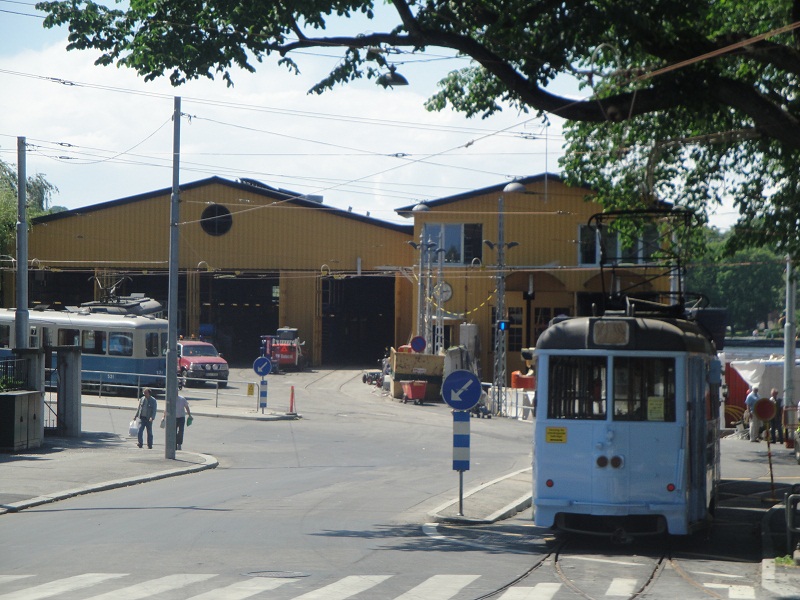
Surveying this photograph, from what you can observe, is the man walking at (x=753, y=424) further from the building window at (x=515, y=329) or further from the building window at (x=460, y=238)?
the building window at (x=460, y=238)

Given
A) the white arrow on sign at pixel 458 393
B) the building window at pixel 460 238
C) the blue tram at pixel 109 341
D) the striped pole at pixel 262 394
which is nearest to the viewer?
the white arrow on sign at pixel 458 393

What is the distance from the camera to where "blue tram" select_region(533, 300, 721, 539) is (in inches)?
482

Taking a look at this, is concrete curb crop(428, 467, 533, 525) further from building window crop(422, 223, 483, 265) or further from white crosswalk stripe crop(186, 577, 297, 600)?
building window crop(422, 223, 483, 265)

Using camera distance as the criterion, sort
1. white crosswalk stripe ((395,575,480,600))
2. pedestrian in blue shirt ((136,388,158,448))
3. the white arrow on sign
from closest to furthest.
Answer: white crosswalk stripe ((395,575,480,600)) < the white arrow on sign < pedestrian in blue shirt ((136,388,158,448))

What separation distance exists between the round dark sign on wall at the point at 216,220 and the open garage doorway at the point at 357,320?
9.24 meters

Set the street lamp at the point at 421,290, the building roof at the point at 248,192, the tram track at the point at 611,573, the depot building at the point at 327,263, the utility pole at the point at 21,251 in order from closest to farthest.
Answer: the tram track at the point at 611,573
the utility pole at the point at 21,251
the street lamp at the point at 421,290
the depot building at the point at 327,263
the building roof at the point at 248,192

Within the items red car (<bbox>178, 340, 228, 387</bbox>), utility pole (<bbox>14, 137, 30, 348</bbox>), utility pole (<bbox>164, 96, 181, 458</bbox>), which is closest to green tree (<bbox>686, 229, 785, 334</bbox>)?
red car (<bbox>178, 340, 228, 387</bbox>)

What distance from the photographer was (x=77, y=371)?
27.3m

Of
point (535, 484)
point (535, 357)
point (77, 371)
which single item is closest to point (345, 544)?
point (535, 484)

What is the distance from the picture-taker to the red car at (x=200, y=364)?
46312mm

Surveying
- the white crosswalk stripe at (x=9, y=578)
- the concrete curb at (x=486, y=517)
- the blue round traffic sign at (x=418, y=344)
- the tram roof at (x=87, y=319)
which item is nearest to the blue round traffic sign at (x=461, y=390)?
the concrete curb at (x=486, y=517)

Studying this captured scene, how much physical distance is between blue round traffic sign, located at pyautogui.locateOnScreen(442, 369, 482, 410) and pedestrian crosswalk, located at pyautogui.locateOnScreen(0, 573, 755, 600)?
222 inches

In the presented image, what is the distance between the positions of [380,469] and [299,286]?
38976 mm

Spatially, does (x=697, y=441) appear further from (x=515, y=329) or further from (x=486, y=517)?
(x=515, y=329)
